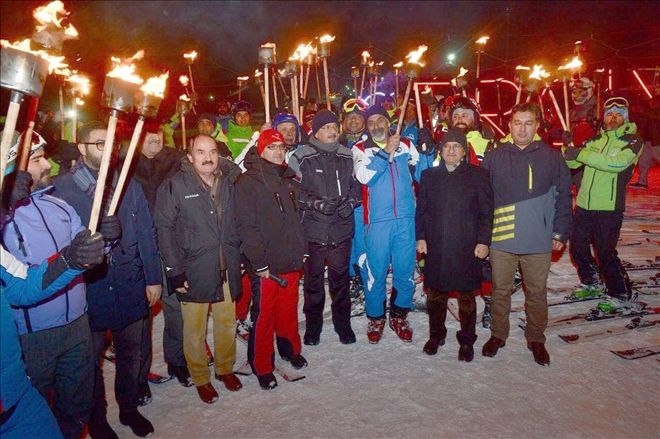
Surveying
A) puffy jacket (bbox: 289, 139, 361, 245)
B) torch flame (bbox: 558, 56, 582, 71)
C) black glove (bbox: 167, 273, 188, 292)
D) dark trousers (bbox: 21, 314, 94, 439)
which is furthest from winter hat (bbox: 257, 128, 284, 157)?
torch flame (bbox: 558, 56, 582, 71)

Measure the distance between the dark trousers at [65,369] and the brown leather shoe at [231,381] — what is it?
Answer: 56.2 inches

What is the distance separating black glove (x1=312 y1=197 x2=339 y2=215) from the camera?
4.85m

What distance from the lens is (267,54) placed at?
5449 mm

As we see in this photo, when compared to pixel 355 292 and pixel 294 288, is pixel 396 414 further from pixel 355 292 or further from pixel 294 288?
pixel 355 292

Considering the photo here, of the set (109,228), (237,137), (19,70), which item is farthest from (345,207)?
(237,137)

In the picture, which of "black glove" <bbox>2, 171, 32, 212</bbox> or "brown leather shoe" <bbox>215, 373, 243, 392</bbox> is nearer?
"black glove" <bbox>2, 171, 32, 212</bbox>

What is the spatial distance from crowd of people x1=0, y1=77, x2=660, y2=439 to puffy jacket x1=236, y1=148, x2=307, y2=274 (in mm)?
14

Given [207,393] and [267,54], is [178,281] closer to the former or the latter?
[207,393]

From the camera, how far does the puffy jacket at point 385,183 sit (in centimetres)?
504

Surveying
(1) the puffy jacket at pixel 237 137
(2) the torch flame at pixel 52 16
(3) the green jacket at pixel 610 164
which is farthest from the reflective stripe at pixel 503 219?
(1) the puffy jacket at pixel 237 137

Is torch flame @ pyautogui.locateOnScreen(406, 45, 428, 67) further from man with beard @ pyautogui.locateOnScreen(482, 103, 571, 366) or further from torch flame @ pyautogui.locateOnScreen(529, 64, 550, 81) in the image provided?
torch flame @ pyautogui.locateOnScreen(529, 64, 550, 81)

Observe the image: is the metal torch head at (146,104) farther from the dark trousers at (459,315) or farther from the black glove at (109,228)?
the dark trousers at (459,315)

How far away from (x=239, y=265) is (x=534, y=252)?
2937 mm

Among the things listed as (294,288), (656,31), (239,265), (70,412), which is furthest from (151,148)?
(656,31)
